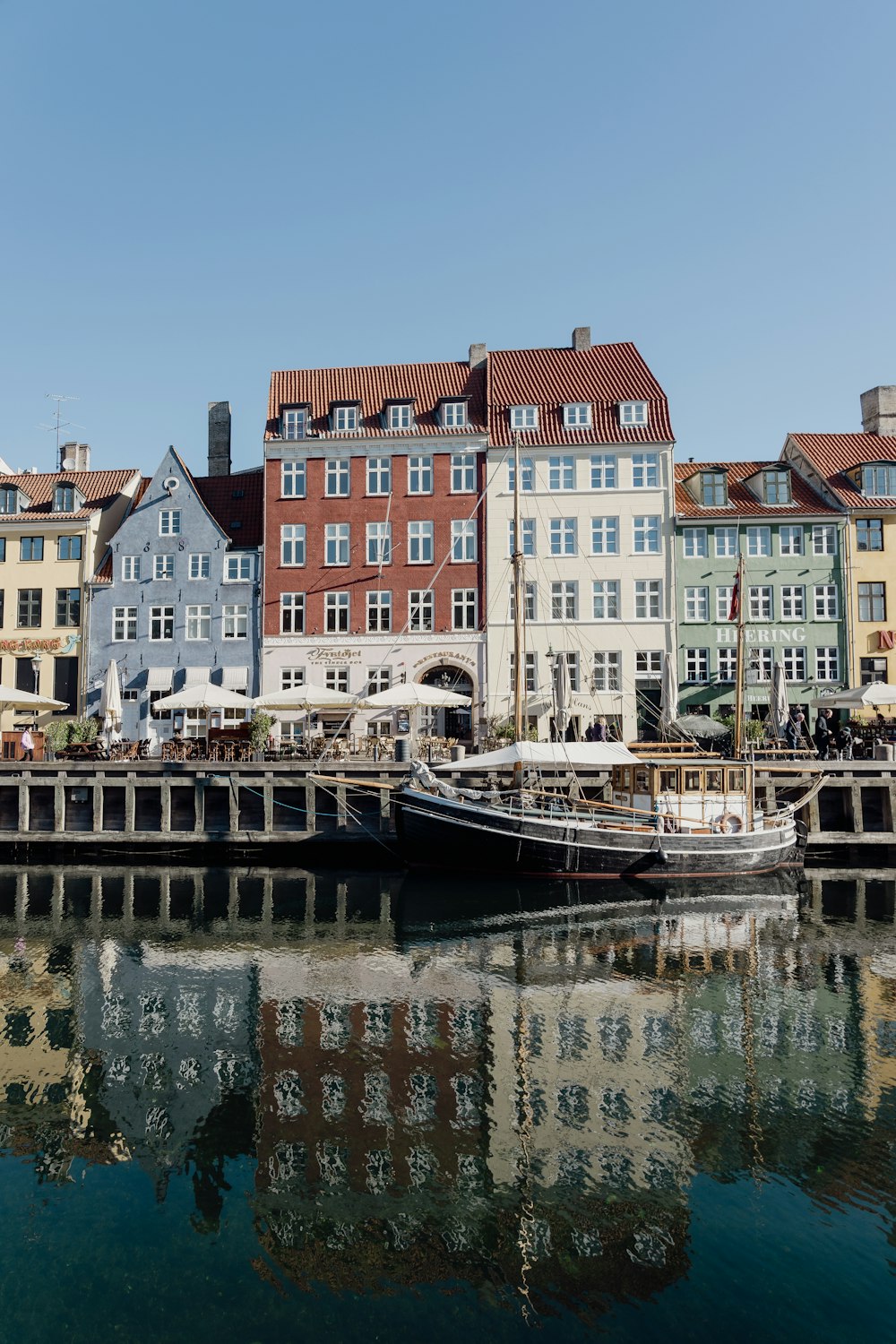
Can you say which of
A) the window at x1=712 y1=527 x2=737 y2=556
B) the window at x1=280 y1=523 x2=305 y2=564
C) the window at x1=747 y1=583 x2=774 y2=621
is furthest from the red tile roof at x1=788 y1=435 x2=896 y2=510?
the window at x1=280 y1=523 x2=305 y2=564

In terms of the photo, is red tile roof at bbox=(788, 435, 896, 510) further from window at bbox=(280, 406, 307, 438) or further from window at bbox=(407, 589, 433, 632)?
window at bbox=(280, 406, 307, 438)

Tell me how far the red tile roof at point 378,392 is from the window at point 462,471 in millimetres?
1131

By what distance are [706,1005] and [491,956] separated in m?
5.26

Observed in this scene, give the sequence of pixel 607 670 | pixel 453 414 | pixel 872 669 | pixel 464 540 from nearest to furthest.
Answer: pixel 872 669 → pixel 607 670 → pixel 464 540 → pixel 453 414

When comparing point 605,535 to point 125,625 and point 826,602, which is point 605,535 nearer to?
point 826,602

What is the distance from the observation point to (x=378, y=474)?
45094mm

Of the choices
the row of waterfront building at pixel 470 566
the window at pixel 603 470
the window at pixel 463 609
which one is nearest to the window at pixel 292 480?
the row of waterfront building at pixel 470 566

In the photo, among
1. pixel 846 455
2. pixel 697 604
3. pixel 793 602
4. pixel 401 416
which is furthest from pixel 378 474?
pixel 846 455

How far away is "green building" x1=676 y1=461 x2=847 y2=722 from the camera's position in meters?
43.1

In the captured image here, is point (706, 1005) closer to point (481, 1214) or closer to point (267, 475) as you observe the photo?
point (481, 1214)

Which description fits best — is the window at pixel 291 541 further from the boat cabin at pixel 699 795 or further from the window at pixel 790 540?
the window at pixel 790 540

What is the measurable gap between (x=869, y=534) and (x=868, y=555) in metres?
1.01

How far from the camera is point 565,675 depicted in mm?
34500

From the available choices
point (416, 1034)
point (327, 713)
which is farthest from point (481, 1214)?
point (327, 713)
